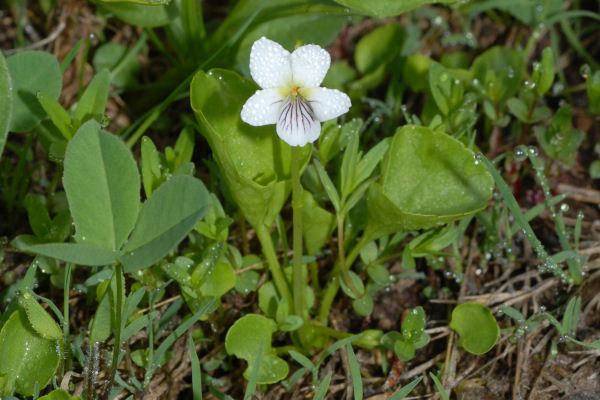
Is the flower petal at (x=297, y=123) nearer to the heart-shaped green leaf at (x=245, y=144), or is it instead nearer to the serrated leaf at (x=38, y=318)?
the heart-shaped green leaf at (x=245, y=144)

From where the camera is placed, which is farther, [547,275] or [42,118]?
[547,275]

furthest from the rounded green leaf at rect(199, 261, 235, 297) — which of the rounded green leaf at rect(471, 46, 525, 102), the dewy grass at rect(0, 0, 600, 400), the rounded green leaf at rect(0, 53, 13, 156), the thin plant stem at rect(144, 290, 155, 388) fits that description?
the rounded green leaf at rect(471, 46, 525, 102)

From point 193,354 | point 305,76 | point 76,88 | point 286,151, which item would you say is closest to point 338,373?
point 193,354

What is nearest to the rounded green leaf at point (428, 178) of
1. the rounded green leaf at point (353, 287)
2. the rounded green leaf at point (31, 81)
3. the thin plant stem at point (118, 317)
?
the rounded green leaf at point (353, 287)

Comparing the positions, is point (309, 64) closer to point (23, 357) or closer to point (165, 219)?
point (165, 219)

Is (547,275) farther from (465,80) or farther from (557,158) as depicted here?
(465,80)

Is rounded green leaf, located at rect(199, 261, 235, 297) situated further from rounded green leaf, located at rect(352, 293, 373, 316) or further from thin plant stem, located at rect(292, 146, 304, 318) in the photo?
rounded green leaf, located at rect(352, 293, 373, 316)

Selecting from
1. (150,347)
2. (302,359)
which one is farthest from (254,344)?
(150,347)
